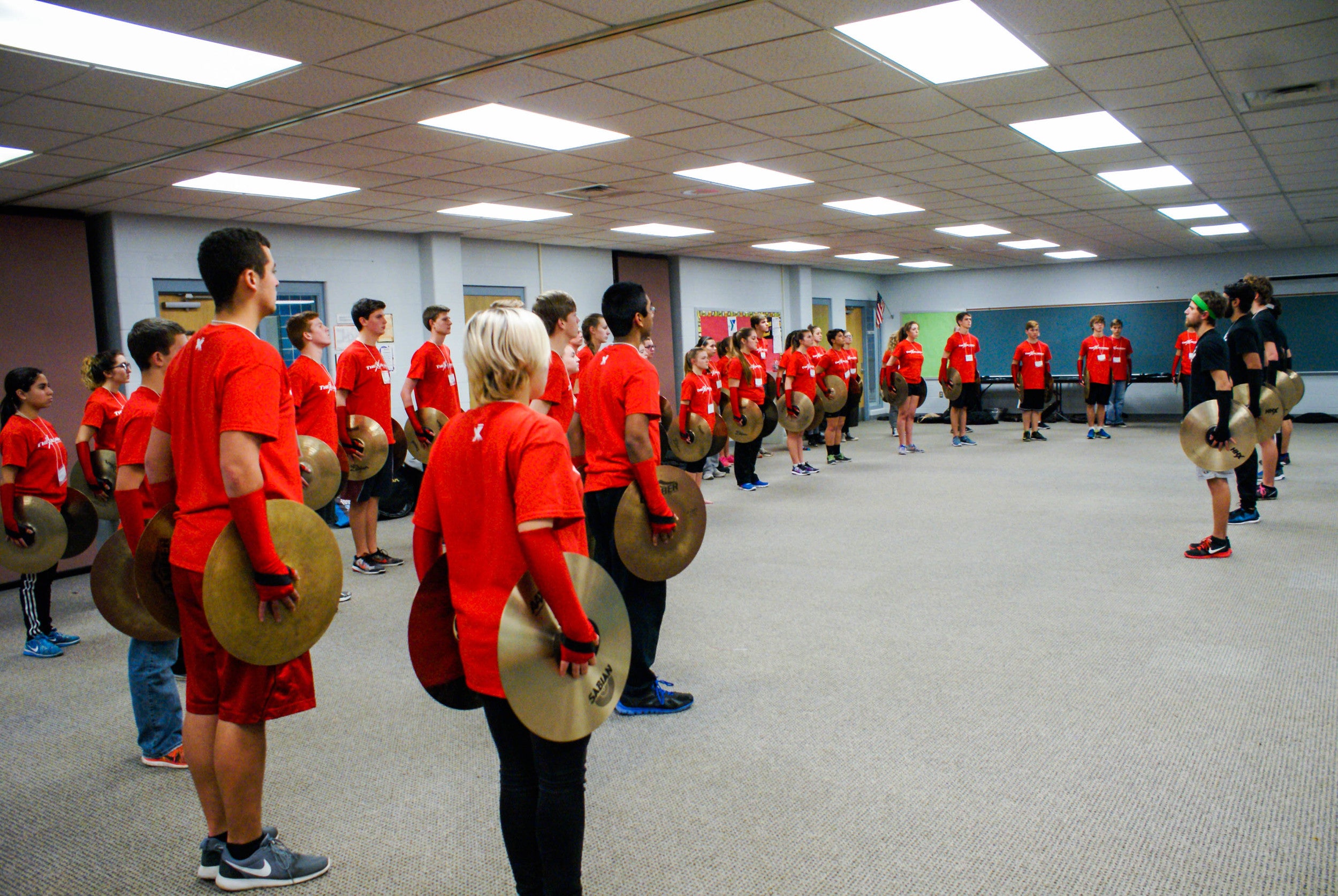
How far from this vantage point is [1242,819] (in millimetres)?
2385

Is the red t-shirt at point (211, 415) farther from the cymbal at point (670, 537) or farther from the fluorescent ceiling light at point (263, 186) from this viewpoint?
the fluorescent ceiling light at point (263, 186)

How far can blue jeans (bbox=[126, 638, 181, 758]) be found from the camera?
287cm

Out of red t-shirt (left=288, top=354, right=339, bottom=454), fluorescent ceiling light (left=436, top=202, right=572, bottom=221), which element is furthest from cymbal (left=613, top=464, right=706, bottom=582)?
fluorescent ceiling light (left=436, top=202, right=572, bottom=221)

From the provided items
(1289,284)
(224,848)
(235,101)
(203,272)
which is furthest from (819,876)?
(1289,284)

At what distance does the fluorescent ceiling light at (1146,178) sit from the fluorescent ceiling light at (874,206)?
1836 mm

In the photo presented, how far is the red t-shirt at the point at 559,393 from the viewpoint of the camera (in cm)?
394

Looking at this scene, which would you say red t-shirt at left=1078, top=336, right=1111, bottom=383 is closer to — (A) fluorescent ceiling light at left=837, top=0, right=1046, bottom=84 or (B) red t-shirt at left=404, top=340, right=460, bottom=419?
(A) fluorescent ceiling light at left=837, top=0, right=1046, bottom=84

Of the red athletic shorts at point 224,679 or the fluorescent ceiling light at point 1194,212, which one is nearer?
the red athletic shorts at point 224,679

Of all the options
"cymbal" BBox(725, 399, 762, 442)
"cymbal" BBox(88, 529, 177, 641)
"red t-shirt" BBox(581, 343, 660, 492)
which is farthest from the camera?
"cymbal" BBox(725, 399, 762, 442)

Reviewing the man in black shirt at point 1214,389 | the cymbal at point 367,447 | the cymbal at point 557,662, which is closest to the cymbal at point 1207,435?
the man in black shirt at point 1214,389

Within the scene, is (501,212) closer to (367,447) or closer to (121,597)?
(367,447)

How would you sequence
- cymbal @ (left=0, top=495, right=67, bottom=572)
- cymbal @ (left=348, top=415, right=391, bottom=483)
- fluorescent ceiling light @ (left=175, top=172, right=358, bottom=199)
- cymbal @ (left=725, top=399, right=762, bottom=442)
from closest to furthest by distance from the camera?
cymbal @ (left=0, top=495, right=67, bottom=572) < cymbal @ (left=348, top=415, right=391, bottom=483) < fluorescent ceiling light @ (left=175, top=172, right=358, bottom=199) < cymbal @ (left=725, top=399, right=762, bottom=442)

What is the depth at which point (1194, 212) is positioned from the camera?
9695 mm

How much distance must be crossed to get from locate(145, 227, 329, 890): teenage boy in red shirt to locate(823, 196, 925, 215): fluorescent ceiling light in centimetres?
691
